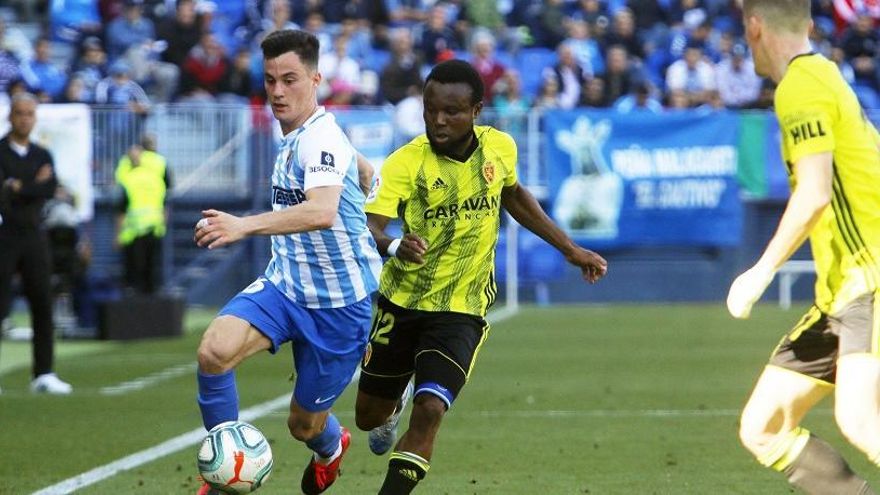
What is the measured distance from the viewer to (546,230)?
8453mm

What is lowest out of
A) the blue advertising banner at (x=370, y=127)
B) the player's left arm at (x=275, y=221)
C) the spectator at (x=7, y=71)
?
the blue advertising banner at (x=370, y=127)

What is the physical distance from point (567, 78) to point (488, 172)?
17.9 m

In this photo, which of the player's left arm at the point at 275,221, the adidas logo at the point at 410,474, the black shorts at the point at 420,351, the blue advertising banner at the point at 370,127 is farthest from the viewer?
the blue advertising banner at the point at 370,127

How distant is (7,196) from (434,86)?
6.90 m

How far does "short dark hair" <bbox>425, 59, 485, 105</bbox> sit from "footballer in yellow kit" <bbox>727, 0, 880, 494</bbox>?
1904 millimetres

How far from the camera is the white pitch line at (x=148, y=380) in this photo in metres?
14.0

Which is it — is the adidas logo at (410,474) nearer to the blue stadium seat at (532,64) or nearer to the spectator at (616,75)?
the spectator at (616,75)

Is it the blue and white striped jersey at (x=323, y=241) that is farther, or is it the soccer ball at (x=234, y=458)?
the blue and white striped jersey at (x=323, y=241)

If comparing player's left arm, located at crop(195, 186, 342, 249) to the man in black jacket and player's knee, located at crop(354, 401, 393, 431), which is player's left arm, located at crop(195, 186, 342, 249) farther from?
the man in black jacket

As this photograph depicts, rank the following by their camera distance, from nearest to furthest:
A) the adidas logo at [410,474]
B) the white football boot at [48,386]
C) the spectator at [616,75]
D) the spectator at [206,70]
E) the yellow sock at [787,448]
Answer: the yellow sock at [787,448] < the adidas logo at [410,474] < the white football boot at [48,386] < the spectator at [206,70] < the spectator at [616,75]

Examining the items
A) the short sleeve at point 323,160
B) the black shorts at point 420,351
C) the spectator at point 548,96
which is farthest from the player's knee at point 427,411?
the spectator at point 548,96

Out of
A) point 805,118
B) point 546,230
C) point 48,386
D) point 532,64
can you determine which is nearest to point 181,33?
point 532,64

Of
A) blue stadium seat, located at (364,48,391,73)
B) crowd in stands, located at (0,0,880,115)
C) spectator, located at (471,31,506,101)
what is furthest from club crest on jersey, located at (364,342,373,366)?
blue stadium seat, located at (364,48,391,73)

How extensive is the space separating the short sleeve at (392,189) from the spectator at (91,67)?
671 inches
